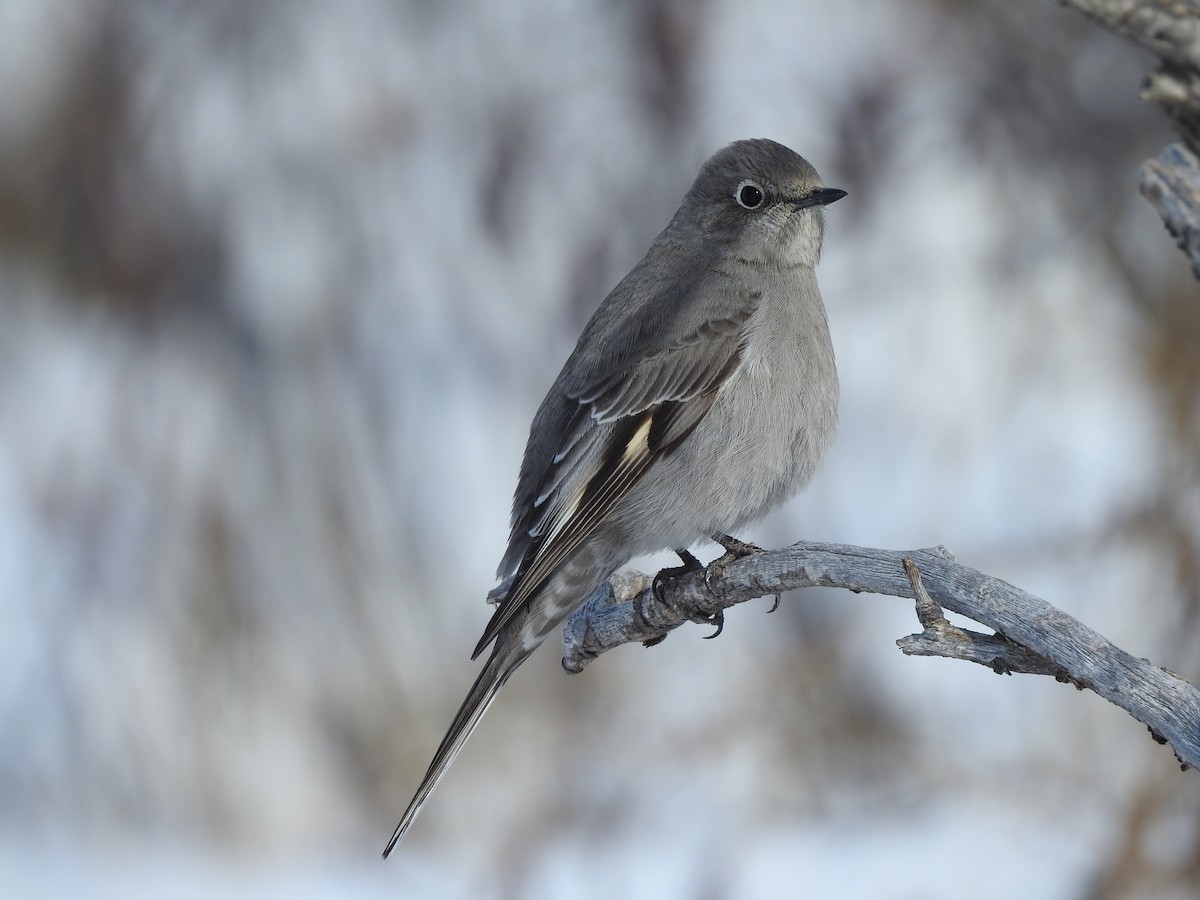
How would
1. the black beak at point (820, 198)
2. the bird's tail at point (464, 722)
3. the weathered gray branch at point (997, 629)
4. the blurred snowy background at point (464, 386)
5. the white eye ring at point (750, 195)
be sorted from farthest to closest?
the blurred snowy background at point (464, 386) → the white eye ring at point (750, 195) → the black beak at point (820, 198) → the bird's tail at point (464, 722) → the weathered gray branch at point (997, 629)

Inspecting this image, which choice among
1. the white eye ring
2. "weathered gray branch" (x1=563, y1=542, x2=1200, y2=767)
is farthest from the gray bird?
"weathered gray branch" (x1=563, y1=542, x2=1200, y2=767)

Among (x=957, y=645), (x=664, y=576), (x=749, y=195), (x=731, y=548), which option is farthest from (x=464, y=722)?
(x=749, y=195)

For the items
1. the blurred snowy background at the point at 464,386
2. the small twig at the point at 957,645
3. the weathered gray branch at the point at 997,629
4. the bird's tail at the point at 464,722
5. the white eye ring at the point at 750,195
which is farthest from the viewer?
the blurred snowy background at the point at 464,386

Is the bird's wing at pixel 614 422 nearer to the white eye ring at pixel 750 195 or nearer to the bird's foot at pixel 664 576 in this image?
the bird's foot at pixel 664 576

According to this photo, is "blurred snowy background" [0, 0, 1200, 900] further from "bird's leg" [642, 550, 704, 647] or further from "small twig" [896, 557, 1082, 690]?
"small twig" [896, 557, 1082, 690]

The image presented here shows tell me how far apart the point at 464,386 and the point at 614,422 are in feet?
7.17

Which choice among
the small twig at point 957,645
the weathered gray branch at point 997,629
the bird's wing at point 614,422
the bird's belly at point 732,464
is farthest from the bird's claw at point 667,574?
the small twig at point 957,645

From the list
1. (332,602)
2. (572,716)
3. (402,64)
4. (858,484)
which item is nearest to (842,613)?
(858,484)

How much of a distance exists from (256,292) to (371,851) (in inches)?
95.8

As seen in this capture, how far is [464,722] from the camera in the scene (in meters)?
3.31

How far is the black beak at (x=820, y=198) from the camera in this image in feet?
13.0

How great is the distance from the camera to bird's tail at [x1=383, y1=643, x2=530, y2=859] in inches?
128

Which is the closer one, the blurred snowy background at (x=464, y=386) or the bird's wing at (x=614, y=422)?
the bird's wing at (x=614, y=422)

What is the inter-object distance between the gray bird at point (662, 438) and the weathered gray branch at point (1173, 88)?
1588 mm
